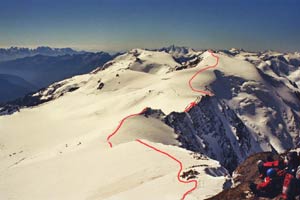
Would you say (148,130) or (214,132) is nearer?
(148,130)

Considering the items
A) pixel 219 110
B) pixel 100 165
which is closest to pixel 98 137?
pixel 100 165

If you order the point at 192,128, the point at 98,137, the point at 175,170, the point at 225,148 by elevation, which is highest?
the point at 175,170

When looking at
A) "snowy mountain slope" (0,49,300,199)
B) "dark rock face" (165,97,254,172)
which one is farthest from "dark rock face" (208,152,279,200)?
"dark rock face" (165,97,254,172)

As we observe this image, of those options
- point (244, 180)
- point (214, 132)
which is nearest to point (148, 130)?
point (214, 132)

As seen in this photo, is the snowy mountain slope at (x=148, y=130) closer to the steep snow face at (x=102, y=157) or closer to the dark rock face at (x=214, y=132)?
the steep snow face at (x=102, y=157)

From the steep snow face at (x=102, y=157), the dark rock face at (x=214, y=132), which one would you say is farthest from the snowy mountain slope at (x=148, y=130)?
the dark rock face at (x=214, y=132)

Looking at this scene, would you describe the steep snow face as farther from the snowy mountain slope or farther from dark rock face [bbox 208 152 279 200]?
dark rock face [bbox 208 152 279 200]

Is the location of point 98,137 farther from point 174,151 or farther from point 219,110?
point 219,110

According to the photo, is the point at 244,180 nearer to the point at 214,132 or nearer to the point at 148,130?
the point at 148,130
